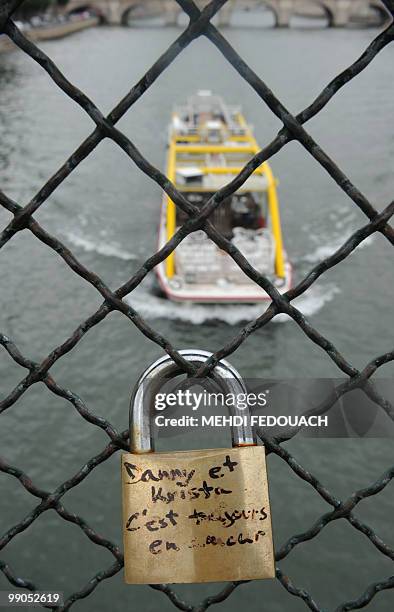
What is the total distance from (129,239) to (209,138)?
5.04 m

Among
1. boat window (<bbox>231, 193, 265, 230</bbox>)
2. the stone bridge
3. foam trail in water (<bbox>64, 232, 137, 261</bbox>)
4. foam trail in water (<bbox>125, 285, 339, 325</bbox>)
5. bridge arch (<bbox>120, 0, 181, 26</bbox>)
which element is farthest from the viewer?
bridge arch (<bbox>120, 0, 181, 26</bbox>)

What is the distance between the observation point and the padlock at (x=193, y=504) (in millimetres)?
1439

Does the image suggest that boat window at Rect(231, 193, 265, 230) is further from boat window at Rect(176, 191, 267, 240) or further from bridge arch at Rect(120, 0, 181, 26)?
bridge arch at Rect(120, 0, 181, 26)

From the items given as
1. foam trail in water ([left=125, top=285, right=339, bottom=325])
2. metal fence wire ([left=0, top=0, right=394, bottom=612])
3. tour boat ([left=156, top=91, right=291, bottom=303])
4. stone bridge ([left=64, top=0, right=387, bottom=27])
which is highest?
stone bridge ([left=64, top=0, right=387, bottom=27])

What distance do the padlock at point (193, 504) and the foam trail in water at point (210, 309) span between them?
13532 mm

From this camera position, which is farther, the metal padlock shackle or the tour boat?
the tour boat

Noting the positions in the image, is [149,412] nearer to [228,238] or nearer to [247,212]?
[228,238]

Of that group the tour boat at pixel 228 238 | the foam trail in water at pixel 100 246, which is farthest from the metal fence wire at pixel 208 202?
the foam trail in water at pixel 100 246

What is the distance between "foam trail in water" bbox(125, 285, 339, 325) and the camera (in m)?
15.2

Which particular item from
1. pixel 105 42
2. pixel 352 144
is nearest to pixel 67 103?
pixel 352 144

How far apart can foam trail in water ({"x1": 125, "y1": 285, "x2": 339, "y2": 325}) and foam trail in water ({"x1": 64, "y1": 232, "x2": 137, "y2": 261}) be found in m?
2.19

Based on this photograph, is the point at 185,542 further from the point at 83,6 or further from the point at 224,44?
the point at 83,6

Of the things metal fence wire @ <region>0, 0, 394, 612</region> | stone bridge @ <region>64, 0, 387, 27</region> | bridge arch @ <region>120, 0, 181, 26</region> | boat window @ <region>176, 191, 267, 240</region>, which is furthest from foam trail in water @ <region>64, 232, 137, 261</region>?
bridge arch @ <region>120, 0, 181, 26</region>

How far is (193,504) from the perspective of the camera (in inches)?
58.7
